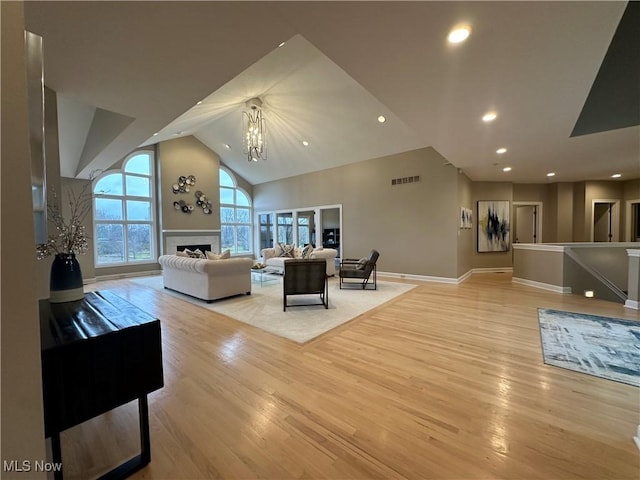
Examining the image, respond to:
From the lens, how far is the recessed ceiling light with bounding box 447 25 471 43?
194 cm

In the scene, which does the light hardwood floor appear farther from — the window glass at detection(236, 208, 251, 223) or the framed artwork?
the window glass at detection(236, 208, 251, 223)

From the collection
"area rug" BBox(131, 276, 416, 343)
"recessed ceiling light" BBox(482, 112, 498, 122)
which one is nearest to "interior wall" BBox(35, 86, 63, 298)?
"area rug" BBox(131, 276, 416, 343)

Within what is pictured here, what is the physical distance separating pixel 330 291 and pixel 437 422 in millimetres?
3853

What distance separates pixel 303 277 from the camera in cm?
427

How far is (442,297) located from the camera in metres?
5.04

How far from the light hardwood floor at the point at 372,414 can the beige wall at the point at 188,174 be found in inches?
256

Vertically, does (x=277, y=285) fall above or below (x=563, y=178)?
below

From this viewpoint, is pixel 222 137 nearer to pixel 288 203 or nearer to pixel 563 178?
pixel 288 203

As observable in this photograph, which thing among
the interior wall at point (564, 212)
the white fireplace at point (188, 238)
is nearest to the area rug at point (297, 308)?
the white fireplace at point (188, 238)

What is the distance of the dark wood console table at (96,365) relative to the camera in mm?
1188

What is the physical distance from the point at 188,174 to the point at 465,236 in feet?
28.8

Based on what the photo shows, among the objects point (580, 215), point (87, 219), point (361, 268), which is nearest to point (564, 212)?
point (580, 215)

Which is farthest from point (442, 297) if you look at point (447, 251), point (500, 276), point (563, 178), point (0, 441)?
point (563, 178)

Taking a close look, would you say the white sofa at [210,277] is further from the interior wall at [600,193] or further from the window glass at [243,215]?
the interior wall at [600,193]
